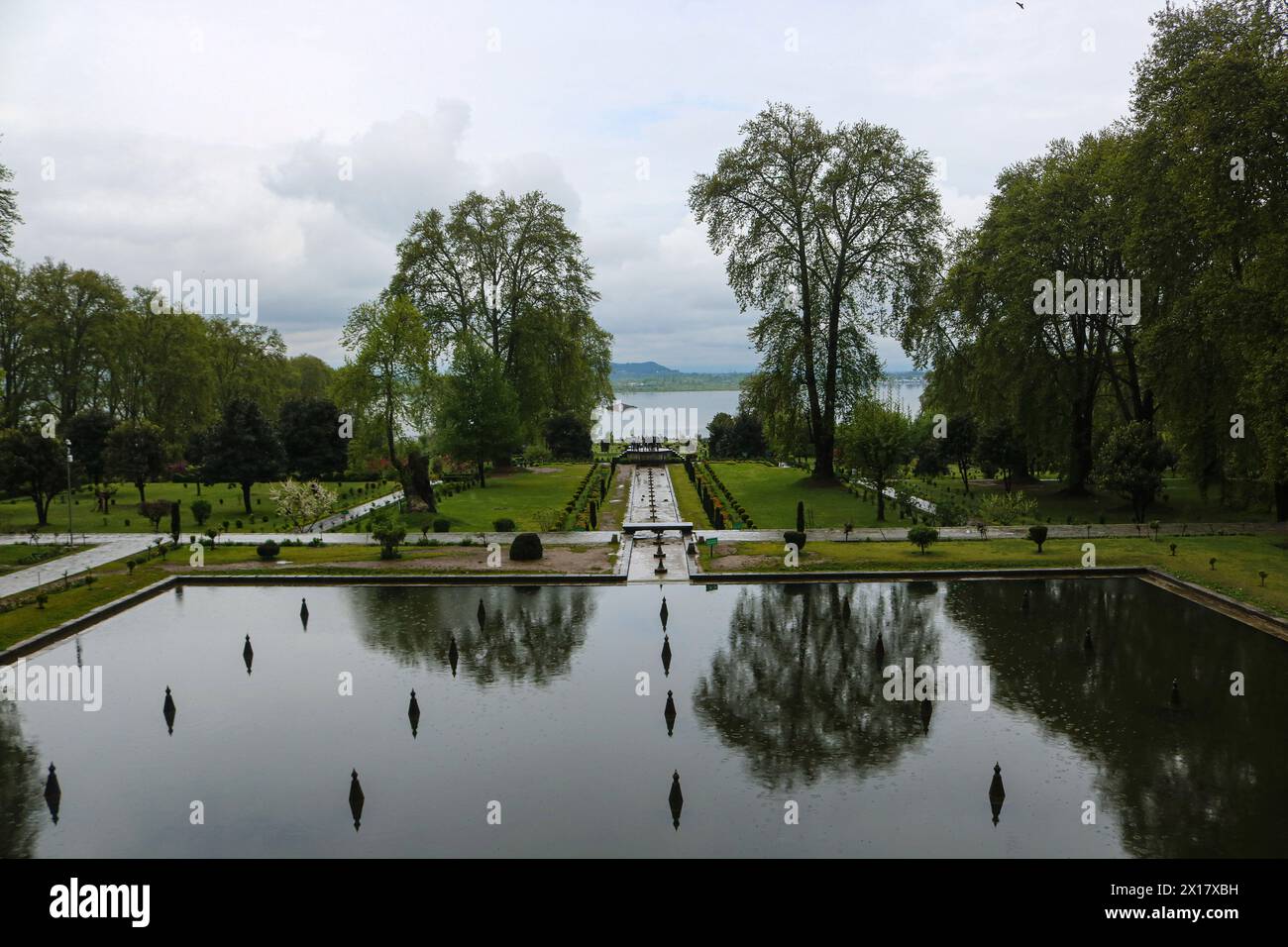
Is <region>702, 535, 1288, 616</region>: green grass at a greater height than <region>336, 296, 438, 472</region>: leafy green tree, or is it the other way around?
<region>336, 296, 438, 472</region>: leafy green tree

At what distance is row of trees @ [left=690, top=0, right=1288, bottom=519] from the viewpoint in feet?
111

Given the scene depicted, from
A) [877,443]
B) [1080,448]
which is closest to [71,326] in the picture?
[877,443]

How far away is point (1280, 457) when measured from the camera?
1321 inches

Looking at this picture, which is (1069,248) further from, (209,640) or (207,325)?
(207,325)

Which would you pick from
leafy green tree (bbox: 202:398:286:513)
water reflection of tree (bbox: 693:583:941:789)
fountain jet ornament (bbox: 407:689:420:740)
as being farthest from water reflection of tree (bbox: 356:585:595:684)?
leafy green tree (bbox: 202:398:286:513)

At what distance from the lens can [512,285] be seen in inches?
2731

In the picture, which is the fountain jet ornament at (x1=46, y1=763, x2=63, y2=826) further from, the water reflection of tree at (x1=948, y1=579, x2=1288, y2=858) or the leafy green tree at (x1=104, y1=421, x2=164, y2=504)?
the leafy green tree at (x1=104, y1=421, x2=164, y2=504)

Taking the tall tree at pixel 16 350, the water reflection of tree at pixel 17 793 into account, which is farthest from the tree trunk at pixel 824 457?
the tall tree at pixel 16 350

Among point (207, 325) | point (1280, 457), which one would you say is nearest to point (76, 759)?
point (1280, 457)

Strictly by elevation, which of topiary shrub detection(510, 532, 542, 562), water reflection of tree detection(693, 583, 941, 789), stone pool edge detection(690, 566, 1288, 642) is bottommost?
water reflection of tree detection(693, 583, 941, 789)
